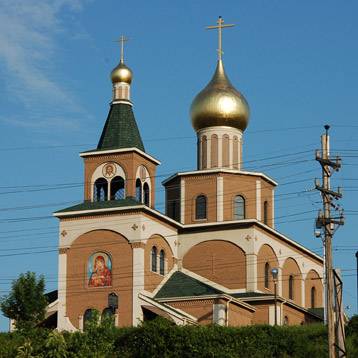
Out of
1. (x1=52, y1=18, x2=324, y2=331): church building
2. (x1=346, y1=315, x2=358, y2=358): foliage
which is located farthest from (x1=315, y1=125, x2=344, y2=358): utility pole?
(x1=52, y1=18, x2=324, y2=331): church building

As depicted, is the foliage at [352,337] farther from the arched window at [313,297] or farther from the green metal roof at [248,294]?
the arched window at [313,297]

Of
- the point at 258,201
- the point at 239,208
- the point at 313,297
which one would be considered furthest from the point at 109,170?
the point at 313,297

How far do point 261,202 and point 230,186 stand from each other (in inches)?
74.0

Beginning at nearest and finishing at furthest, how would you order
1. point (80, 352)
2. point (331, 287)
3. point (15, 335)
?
point (331, 287) < point (80, 352) < point (15, 335)

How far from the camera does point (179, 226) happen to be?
185ft

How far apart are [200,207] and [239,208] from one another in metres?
1.86

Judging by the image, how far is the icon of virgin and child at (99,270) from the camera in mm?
52906

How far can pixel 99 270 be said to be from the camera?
174ft

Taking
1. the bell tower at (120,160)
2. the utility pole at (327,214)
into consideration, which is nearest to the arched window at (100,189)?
the bell tower at (120,160)

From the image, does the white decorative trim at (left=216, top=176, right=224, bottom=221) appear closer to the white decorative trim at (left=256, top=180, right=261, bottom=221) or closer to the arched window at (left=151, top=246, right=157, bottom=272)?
the white decorative trim at (left=256, top=180, right=261, bottom=221)

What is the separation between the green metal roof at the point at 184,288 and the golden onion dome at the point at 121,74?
966 cm

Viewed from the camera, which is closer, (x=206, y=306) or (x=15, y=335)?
(x=15, y=335)

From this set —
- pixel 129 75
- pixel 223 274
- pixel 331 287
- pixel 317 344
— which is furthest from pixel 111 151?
pixel 331 287

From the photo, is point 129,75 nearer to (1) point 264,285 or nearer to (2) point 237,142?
(2) point 237,142
